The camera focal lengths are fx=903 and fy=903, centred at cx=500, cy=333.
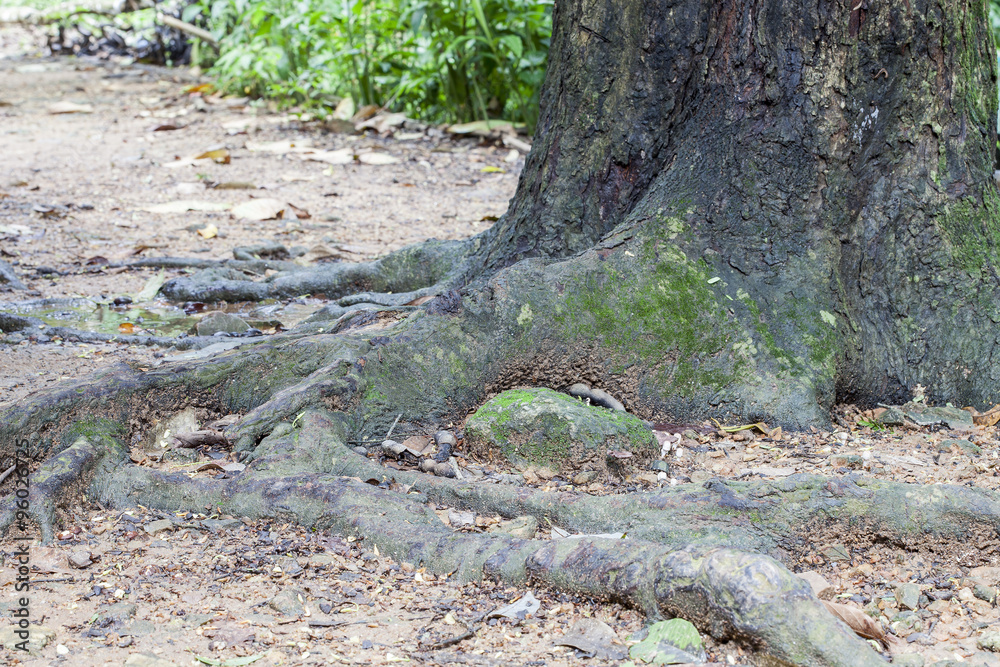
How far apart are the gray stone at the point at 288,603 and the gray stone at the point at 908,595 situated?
145cm

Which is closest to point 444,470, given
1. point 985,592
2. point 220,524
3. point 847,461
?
point 220,524

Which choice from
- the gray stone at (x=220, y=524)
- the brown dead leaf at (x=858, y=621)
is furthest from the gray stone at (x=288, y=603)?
the brown dead leaf at (x=858, y=621)

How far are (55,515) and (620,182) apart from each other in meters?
2.29

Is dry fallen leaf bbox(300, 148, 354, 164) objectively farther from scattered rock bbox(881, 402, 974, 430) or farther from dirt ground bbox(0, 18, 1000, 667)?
scattered rock bbox(881, 402, 974, 430)

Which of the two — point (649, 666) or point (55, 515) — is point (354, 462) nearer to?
point (55, 515)

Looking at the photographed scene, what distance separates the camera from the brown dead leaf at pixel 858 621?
204 centimetres

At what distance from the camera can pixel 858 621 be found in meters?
2.05

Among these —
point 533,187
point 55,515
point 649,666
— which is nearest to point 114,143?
point 533,187

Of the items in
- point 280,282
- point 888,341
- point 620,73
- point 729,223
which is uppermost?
point 620,73

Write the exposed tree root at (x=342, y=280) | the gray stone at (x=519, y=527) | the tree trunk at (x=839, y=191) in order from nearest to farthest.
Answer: the gray stone at (x=519, y=527)
the tree trunk at (x=839, y=191)
the exposed tree root at (x=342, y=280)

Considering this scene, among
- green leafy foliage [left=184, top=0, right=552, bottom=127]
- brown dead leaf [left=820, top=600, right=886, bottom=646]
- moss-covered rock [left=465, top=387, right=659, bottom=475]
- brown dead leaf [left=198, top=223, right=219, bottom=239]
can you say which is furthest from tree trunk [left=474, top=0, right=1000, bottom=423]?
green leafy foliage [left=184, top=0, right=552, bottom=127]

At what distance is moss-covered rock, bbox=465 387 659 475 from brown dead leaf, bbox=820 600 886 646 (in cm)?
89

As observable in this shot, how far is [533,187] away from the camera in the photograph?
147 inches

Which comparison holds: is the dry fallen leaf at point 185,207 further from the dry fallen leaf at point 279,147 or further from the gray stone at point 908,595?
the gray stone at point 908,595
